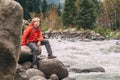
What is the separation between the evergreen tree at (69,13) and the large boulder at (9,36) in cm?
7085

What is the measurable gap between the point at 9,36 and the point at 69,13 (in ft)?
239

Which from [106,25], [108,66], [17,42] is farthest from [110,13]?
[17,42]

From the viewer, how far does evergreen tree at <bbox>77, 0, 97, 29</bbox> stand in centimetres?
7386

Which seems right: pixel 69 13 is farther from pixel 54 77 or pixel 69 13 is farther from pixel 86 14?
pixel 54 77

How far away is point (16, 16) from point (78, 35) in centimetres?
6097

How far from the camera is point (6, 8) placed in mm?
8500

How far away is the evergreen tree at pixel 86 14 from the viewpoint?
2908 inches

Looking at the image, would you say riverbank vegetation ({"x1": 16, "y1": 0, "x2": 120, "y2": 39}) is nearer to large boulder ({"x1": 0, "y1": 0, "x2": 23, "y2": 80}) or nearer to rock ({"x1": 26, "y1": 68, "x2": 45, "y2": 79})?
rock ({"x1": 26, "y1": 68, "x2": 45, "y2": 79})

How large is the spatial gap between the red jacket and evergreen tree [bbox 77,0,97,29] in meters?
58.2

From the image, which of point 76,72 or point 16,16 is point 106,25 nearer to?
point 76,72

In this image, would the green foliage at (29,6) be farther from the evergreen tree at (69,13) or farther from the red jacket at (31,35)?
the red jacket at (31,35)

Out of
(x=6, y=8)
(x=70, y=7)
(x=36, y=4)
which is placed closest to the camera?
(x=6, y=8)

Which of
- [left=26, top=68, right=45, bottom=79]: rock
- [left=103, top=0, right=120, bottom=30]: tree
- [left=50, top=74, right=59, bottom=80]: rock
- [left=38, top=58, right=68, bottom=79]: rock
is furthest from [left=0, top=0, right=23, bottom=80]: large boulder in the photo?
[left=103, top=0, right=120, bottom=30]: tree

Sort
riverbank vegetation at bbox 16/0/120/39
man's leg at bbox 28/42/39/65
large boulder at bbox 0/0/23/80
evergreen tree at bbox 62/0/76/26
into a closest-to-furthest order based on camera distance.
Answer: large boulder at bbox 0/0/23/80 → man's leg at bbox 28/42/39/65 → riverbank vegetation at bbox 16/0/120/39 → evergreen tree at bbox 62/0/76/26
